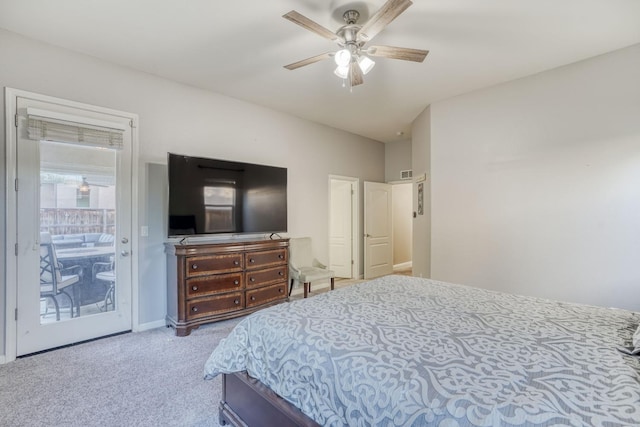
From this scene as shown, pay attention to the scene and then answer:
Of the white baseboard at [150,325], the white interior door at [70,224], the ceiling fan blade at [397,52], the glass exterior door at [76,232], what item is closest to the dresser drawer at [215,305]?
the white baseboard at [150,325]

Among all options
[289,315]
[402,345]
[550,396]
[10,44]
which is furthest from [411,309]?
[10,44]

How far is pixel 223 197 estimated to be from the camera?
3658 mm

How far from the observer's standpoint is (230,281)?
11.4ft

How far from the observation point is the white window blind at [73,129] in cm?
270

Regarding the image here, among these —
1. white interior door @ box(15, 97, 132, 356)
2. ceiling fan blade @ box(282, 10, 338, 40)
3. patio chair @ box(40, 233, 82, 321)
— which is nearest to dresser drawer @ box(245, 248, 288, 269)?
white interior door @ box(15, 97, 132, 356)

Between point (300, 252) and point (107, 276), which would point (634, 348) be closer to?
point (300, 252)

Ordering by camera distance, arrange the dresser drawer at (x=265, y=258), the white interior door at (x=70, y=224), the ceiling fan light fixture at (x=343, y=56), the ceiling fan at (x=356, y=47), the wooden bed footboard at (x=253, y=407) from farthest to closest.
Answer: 1. the dresser drawer at (x=265, y=258)
2. the white interior door at (x=70, y=224)
3. the ceiling fan light fixture at (x=343, y=56)
4. the ceiling fan at (x=356, y=47)
5. the wooden bed footboard at (x=253, y=407)

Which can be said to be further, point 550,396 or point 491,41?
point 491,41

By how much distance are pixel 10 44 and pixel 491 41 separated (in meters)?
4.32

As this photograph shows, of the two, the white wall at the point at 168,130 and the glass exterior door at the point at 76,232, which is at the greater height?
the white wall at the point at 168,130

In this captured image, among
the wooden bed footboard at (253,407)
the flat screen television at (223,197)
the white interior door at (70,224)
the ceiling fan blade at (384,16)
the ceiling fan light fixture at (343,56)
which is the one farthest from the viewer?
the flat screen television at (223,197)

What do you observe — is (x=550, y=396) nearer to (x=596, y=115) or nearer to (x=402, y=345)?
(x=402, y=345)

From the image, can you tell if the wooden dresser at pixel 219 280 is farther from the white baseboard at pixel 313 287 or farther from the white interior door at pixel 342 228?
the white interior door at pixel 342 228

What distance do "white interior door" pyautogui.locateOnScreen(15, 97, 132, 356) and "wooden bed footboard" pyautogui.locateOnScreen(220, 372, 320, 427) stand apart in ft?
7.00
